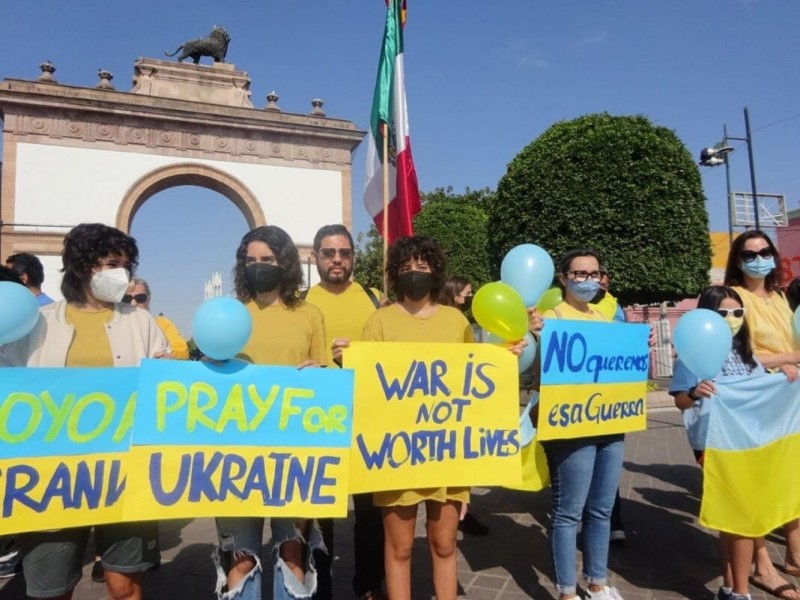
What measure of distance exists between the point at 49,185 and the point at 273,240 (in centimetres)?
2043

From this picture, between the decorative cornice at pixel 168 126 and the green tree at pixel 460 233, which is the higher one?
the decorative cornice at pixel 168 126

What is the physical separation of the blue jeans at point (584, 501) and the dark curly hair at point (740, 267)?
133 cm

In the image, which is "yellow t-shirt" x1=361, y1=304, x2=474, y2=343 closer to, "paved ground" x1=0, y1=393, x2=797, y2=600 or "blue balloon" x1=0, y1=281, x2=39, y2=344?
"blue balloon" x1=0, y1=281, x2=39, y2=344

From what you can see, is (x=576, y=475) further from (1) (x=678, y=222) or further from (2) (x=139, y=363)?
(1) (x=678, y=222)

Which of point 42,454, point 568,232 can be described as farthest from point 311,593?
point 568,232

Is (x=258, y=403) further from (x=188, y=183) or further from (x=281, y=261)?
(x=188, y=183)

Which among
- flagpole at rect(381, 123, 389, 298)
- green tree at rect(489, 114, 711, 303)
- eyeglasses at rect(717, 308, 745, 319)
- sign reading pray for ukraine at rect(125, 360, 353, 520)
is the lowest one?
sign reading pray for ukraine at rect(125, 360, 353, 520)

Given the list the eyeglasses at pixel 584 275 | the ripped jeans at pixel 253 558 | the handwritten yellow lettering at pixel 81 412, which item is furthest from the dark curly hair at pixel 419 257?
the handwritten yellow lettering at pixel 81 412

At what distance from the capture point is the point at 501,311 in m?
2.60

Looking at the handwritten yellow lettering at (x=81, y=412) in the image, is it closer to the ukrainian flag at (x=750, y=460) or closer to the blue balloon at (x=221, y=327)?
the blue balloon at (x=221, y=327)

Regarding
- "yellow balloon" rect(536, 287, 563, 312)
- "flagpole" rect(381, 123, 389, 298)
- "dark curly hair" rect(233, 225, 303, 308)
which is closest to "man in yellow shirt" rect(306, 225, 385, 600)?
"flagpole" rect(381, 123, 389, 298)

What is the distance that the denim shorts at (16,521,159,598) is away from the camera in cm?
207

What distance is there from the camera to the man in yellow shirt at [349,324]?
2941 mm

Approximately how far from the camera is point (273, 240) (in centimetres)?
261
